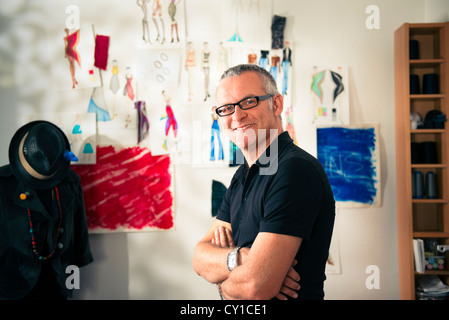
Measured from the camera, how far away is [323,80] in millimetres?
2838

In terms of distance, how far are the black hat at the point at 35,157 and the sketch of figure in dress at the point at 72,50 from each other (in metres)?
0.68

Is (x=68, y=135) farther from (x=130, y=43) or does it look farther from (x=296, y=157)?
(x=296, y=157)

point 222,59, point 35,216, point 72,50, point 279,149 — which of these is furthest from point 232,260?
point 72,50

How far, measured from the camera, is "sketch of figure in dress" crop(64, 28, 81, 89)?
2.86 metres

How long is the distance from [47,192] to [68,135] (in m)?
0.64

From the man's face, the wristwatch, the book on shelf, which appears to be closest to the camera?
the wristwatch

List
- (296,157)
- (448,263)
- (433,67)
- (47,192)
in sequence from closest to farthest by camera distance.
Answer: (296,157) → (47,192) → (448,263) → (433,67)

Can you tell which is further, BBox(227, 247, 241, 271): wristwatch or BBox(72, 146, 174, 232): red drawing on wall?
BBox(72, 146, 174, 232): red drawing on wall

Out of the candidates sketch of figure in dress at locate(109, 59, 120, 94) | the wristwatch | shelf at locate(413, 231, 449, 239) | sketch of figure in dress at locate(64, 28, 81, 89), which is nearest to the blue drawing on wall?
shelf at locate(413, 231, 449, 239)

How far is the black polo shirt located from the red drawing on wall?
1487mm

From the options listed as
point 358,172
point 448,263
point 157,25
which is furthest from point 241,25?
point 448,263

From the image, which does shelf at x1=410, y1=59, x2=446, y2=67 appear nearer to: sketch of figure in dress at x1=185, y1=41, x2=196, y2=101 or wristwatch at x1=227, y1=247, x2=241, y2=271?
sketch of figure in dress at x1=185, y1=41, x2=196, y2=101

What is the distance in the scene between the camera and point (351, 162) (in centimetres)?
283

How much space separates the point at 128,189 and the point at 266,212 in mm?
1847
